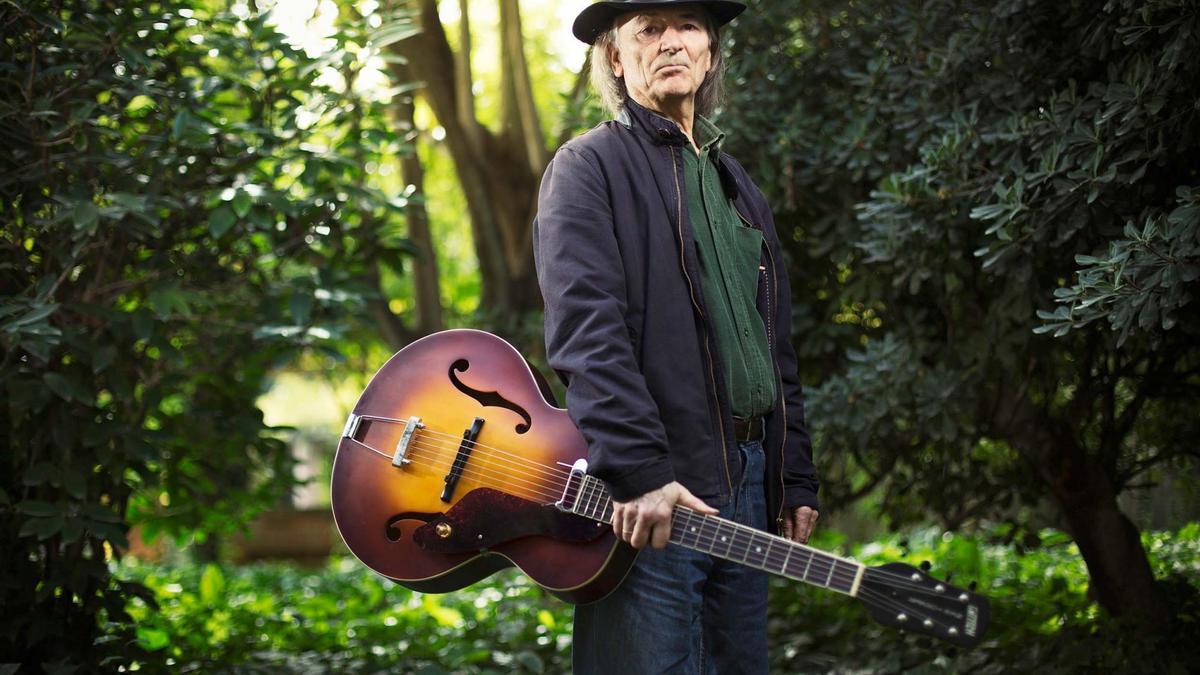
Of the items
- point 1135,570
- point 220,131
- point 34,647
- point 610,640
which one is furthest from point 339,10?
point 1135,570

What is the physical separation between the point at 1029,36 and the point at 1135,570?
1.97 meters

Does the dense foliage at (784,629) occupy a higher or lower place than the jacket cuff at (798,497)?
lower

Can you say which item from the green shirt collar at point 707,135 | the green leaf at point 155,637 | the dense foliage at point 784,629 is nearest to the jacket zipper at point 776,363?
the green shirt collar at point 707,135

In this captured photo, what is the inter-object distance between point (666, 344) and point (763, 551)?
461 millimetres

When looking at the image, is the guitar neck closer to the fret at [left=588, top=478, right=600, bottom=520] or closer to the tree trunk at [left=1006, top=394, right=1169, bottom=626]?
the fret at [left=588, top=478, right=600, bottom=520]

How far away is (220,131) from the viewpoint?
12.5ft

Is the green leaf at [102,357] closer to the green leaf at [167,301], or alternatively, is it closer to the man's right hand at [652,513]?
the green leaf at [167,301]

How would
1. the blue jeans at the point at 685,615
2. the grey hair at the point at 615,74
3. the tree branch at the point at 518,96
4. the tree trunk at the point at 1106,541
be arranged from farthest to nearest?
the tree branch at the point at 518,96 < the tree trunk at the point at 1106,541 < the grey hair at the point at 615,74 < the blue jeans at the point at 685,615

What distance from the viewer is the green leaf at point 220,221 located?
3.58 meters

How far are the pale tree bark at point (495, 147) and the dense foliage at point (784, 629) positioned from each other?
1646 mm

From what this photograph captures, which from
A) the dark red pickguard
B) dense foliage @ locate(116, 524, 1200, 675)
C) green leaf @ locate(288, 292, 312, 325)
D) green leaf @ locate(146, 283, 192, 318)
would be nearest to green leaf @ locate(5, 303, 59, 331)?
green leaf @ locate(146, 283, 192, 318)

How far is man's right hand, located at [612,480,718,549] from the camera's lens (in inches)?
83.4

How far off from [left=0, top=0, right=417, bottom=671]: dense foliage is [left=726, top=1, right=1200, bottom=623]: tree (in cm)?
161

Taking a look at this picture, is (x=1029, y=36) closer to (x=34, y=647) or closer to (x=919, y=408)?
(x=919, y=408)
